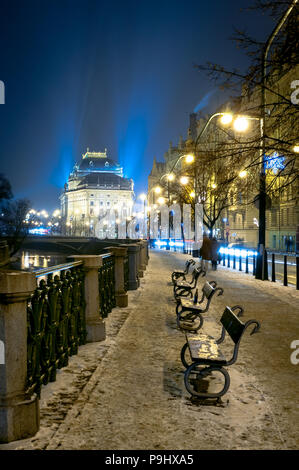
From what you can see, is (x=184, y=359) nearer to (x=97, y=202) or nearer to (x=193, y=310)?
(x=193, y=310)

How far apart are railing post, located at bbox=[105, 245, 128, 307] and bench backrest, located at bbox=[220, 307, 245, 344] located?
5.22m

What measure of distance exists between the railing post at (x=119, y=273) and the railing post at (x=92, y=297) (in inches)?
124

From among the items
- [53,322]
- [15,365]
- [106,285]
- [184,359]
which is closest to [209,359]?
[184,359]

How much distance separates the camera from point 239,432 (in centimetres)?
407

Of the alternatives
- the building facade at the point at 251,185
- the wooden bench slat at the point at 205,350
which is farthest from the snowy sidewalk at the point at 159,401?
the building facade at the point at 251,185

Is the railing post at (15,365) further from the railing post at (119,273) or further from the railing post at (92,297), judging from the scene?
the railing post at (119,273)

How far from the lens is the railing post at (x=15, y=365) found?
3.83 m

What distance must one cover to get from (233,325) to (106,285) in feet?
14.7

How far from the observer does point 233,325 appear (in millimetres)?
5297

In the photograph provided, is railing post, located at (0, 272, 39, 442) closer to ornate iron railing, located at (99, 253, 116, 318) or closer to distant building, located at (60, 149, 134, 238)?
ornate iron railing, located at (99, 253, 116, 318)

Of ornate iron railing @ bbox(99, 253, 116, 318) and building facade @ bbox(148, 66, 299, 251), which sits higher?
building facade @ bbox(148, 66, 299, 251)

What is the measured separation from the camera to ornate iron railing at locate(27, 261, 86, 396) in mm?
4539

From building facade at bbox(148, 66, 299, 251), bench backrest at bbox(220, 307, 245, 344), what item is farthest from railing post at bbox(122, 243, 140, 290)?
bench backrest at bbox(220, 307, 245, 344)

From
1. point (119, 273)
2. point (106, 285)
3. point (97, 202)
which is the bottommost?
point (106, 285)
